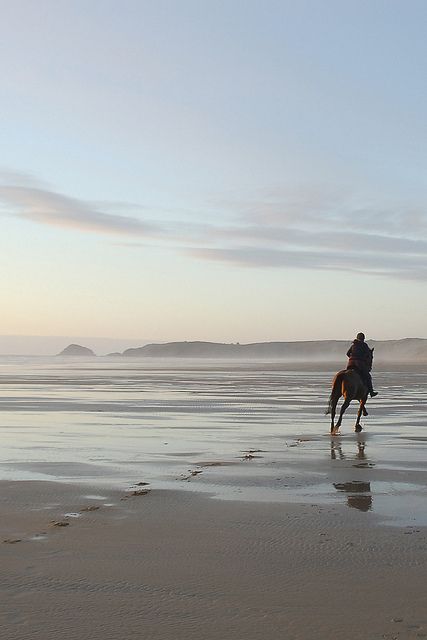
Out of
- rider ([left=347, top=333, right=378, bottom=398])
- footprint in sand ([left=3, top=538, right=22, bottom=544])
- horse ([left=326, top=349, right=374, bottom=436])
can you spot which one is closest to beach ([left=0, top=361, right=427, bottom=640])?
footprint in sand ([left=3, top=538, right=22, bottom=544])

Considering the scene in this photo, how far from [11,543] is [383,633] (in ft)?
10.2

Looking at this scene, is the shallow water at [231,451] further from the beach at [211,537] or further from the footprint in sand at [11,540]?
the footprint in sand at [11,540]

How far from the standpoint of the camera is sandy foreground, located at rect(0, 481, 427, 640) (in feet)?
14.3

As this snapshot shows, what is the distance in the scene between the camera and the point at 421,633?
166 inches

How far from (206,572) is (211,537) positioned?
1025mm

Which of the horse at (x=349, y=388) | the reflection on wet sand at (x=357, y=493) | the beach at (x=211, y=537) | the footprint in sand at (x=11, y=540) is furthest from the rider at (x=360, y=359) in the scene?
the footprint in sand at (x=11, y=540)

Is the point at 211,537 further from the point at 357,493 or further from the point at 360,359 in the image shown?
the point at 360,359

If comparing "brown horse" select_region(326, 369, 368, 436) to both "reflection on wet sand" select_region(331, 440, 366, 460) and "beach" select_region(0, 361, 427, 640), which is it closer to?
"beach" select_region(0, 361, 427, 640)

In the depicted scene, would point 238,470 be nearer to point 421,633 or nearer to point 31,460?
point 31,460

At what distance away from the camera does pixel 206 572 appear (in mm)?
5332

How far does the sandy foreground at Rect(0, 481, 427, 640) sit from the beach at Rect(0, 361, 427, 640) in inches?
0.5

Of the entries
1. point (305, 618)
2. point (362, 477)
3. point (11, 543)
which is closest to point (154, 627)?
point (305, 618)

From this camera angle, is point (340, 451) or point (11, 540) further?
point (340, 451)

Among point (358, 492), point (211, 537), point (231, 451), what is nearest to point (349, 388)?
point (231, 451)
